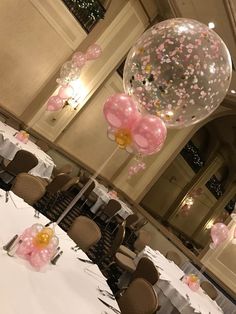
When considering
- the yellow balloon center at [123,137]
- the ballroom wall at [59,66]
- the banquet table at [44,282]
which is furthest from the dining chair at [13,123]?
the yellow balloon center at [123,137]

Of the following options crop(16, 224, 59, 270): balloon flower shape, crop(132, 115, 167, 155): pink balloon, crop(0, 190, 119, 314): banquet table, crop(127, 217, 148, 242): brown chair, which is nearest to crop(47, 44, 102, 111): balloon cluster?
crop(127, 217, 148, 242): brown chair

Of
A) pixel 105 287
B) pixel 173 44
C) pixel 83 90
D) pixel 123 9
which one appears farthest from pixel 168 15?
pixel 105 287

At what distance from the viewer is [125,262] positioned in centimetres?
565

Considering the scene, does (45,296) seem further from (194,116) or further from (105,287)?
(194,116)

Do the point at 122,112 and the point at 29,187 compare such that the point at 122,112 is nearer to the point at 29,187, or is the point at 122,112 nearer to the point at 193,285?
the point at 29,187

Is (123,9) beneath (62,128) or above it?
above

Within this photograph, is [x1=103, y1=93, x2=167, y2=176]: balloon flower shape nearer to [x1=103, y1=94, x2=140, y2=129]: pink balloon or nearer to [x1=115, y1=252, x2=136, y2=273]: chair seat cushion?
[x1=103, y1=94, x2=140, y2=129]: pink balloon

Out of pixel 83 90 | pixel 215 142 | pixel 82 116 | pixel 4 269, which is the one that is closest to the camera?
pixel 4 269

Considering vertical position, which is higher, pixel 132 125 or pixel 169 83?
pixel 169 83

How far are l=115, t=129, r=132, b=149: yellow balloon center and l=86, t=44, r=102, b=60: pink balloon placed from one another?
5571 millimetres

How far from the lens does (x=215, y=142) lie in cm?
1670

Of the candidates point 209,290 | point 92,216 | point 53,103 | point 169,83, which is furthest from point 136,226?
point 169,83

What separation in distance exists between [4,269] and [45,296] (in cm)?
31

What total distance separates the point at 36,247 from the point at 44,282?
0.25 metres
